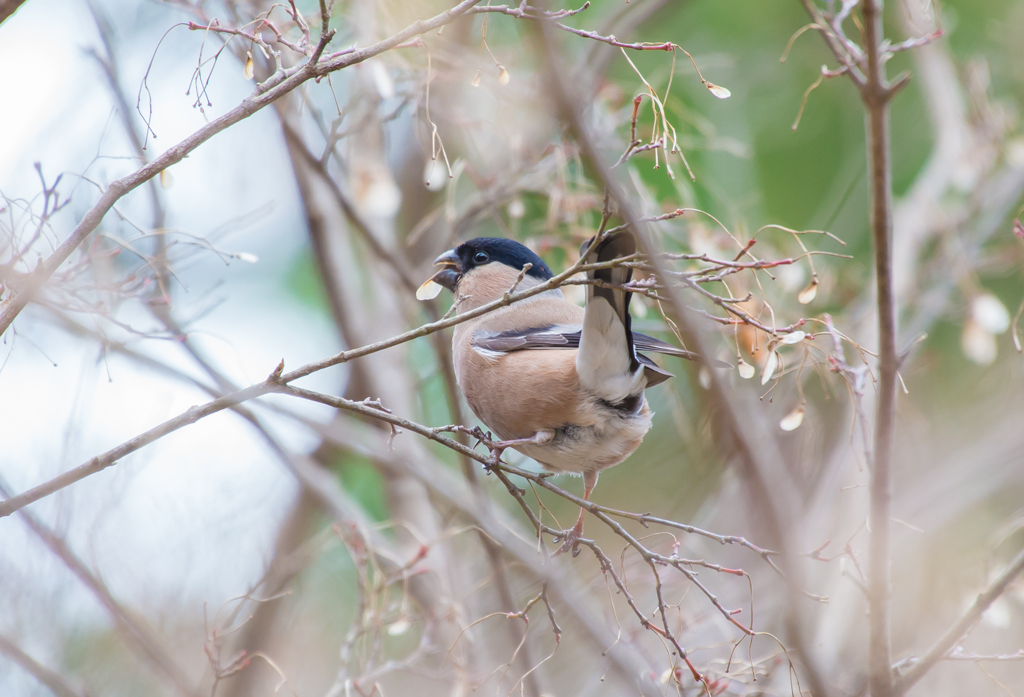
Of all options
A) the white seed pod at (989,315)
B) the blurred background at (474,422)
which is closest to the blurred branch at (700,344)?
the blurred background at (474,422)

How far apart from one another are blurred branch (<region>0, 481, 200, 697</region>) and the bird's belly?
1.71m

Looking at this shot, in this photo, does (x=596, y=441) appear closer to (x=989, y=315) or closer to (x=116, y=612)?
(x=116, y=612)

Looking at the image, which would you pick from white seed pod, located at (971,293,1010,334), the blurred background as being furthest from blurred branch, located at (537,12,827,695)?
white seed pod, located at (971,293,1010,334)

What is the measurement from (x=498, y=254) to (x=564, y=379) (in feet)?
3.31

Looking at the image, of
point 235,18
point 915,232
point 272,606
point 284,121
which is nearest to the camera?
point 235,18

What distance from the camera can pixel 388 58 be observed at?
140 inches

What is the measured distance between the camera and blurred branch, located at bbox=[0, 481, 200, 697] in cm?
326

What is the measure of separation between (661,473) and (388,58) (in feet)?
13.9

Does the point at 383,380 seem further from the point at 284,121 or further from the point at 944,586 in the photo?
the point at 944,586

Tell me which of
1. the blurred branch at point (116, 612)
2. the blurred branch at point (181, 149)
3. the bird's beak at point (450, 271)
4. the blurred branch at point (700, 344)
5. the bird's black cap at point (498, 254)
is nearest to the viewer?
the blurred branch at point (700, 344)

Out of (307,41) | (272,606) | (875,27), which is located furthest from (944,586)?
(307,41)

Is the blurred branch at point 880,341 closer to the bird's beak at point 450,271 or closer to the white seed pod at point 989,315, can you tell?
the bird's beak at point 450,271

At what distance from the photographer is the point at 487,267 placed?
12.5 feet

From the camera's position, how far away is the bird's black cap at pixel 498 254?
3.74m
